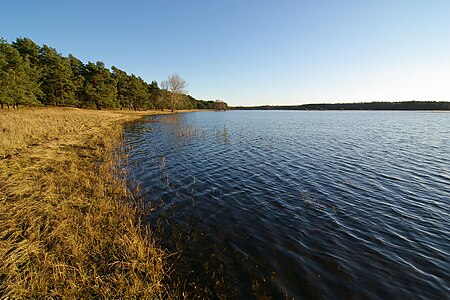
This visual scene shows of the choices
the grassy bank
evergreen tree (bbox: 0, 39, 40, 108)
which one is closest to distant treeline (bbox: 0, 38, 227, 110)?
evergreen tree (bbox: 0, 39, 40, 108)

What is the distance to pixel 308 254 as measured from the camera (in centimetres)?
575

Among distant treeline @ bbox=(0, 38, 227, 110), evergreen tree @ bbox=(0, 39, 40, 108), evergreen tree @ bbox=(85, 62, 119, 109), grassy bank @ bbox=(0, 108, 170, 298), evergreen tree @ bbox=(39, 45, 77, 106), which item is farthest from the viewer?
evergreen tree @ bbox=(85, 62, 119, 109)

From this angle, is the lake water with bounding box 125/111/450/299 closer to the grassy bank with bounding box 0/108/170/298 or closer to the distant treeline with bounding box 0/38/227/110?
the grassy bank with bounding box 0/108/170/298

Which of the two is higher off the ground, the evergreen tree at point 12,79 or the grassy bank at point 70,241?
the evergreen tree at point 12,79

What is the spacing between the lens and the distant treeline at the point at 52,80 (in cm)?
3516

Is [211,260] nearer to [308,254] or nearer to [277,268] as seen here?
[277,268]

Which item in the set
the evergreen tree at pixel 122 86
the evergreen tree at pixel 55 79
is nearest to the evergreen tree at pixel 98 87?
the evergreen tree at pixel 55 79

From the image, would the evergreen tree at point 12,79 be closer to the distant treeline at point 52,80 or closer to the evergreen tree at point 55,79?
the distant treeline at point 52,80

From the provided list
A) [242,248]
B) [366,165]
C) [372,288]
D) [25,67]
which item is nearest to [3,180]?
[242,248]

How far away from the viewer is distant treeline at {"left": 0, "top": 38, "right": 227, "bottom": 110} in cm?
3516

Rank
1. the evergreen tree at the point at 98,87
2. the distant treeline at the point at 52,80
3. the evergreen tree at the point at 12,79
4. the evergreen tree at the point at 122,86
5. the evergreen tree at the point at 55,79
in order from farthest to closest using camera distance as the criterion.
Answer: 1. the evergreen tree at the point at 122,86
2. the evergreen tree at the point at 98,87
3. the evergreen tree at the point at 55,79
4. the distant treeline at the point at 52,80
5. the evergreen tree at the point at 12,79

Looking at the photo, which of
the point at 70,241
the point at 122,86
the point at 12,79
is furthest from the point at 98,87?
the point at 70,241

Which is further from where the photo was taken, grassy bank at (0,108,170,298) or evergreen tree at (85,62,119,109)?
evergreen tree at (85,62,119,109)

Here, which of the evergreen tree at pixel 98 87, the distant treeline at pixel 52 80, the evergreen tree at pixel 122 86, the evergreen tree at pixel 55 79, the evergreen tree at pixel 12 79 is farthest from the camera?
the evergreen tree at pixel 122 86
